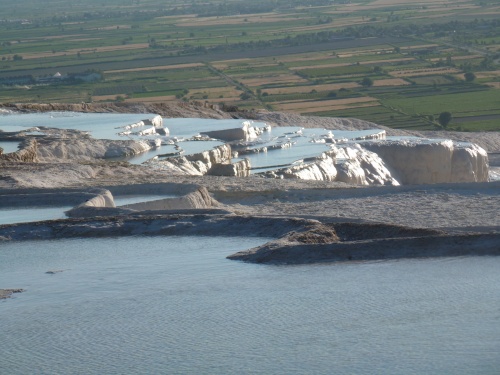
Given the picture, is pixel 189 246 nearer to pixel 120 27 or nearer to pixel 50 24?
pixel 120 27

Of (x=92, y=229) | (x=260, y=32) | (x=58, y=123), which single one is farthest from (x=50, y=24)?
(x=92, y=229)

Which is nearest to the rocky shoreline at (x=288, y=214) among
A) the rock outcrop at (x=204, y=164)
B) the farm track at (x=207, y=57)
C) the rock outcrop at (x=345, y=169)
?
the rock outcrop at (x=204, y=164)

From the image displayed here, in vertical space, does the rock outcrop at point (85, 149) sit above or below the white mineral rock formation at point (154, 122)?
below

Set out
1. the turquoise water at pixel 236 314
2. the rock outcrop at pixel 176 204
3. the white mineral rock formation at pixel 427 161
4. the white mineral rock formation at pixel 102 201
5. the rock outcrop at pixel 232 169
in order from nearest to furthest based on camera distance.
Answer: the turquoise water at pixel 236 314 → the white mineral rock formation at pixel 102 201 → the rock outcrop at pixel 176 204 → the rock outcrop at pixel 232 169 → the white mineral rock formation at pixel 427 161

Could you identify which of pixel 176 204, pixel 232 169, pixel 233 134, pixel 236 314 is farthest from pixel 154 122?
pixel 236 314

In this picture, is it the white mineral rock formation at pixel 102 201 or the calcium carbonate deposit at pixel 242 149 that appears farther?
the calcium carbonate deposit at pixel 242 149

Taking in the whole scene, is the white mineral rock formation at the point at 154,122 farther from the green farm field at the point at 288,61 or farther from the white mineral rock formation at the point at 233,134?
the green farm field at the point at 288,61
